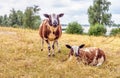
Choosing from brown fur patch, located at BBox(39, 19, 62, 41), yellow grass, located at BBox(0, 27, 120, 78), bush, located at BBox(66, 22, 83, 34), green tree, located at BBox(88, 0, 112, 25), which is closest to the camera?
yellow grass, located at BBox(0, 27, 120, 78)

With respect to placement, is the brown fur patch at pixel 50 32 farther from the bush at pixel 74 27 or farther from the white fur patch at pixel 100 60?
A: the bush at pixel 74 27

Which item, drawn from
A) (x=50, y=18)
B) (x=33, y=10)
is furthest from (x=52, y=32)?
(x=33, y=10)

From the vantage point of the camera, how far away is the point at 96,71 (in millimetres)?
11648

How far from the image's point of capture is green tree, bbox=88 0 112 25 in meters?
80.5

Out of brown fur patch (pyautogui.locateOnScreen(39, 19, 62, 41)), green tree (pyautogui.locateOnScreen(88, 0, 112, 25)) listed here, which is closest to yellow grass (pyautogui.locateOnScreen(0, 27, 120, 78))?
brown fur patch (pyautogui.locateOnScreen(39, 19, 62, 41))

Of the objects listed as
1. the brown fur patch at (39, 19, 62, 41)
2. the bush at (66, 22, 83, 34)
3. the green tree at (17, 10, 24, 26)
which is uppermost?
the brown fur patch at (39, 19, 62, 41)

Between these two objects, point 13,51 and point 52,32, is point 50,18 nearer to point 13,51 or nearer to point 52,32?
point 52,32

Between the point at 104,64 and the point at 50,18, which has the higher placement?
the point at 50,18

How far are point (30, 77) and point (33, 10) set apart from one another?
273 ft

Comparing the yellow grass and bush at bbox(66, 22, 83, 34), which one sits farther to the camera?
bush at bbox(66, 22, 83, 34)

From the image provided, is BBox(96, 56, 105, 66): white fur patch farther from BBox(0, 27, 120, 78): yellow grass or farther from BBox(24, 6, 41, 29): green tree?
BBox(24, 6, 41, 29): green tree

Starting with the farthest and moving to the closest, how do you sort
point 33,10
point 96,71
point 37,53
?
1. point 33,10
2. point 37,53
3. point 96,71

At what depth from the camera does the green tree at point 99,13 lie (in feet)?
264

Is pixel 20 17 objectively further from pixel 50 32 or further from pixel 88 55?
pixel 88 55
